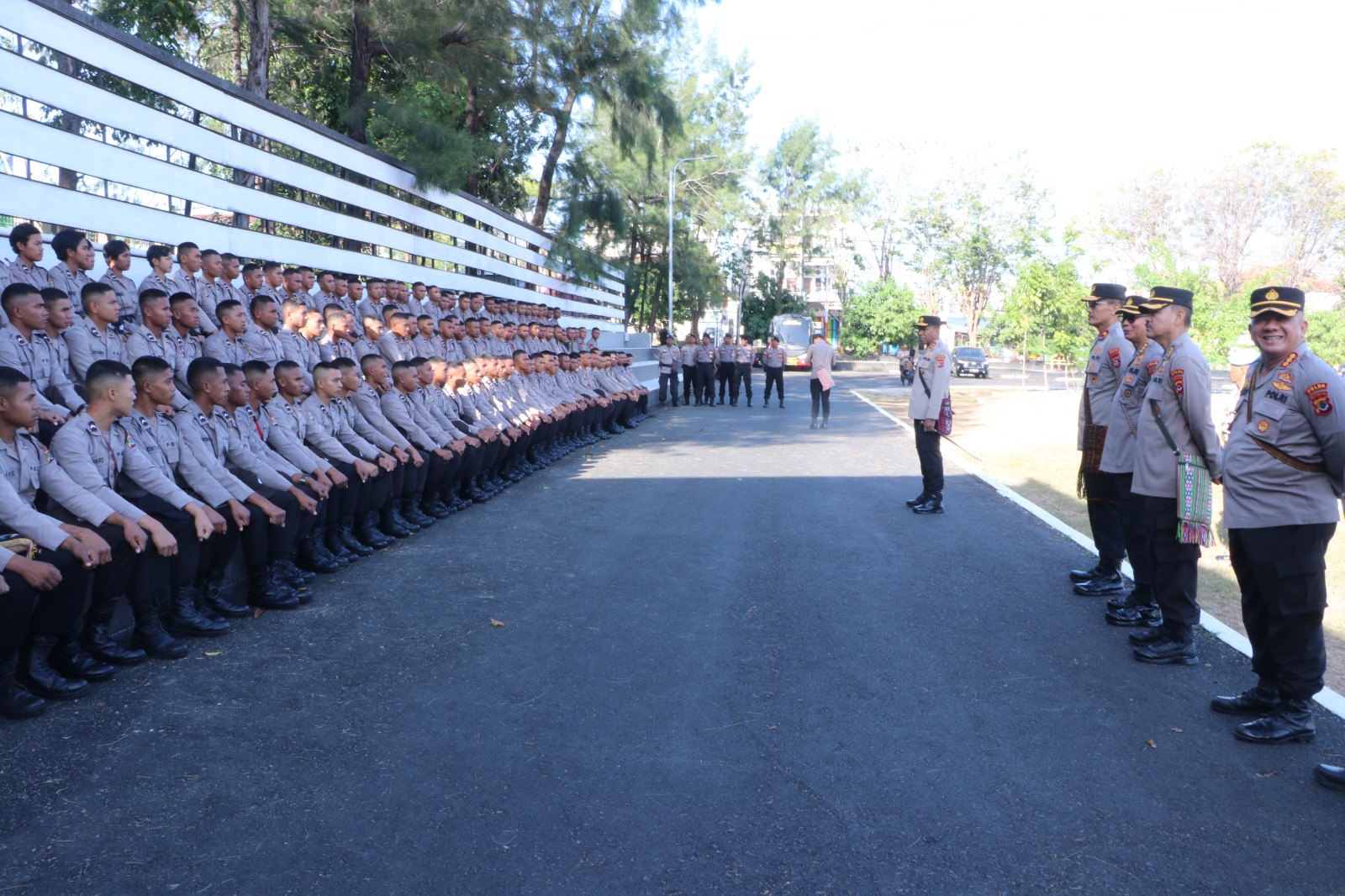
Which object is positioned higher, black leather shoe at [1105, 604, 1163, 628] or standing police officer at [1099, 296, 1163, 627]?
standing police officer at [1099, 296, 1163, 627]

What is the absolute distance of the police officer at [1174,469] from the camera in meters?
5.16

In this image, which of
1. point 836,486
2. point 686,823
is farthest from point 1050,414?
point 686,823

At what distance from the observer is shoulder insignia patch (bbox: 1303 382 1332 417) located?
420 centimetres

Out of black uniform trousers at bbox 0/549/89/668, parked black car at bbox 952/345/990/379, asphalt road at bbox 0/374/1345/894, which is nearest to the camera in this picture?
asphalt road at bbox 0/374/1345/894

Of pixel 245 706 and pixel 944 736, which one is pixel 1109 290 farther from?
pixel 245 706

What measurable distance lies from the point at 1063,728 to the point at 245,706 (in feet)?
12.2

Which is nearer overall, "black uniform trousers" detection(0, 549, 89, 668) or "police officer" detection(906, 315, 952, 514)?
"black uniform trousers" detection(0, 549, 89, 668)

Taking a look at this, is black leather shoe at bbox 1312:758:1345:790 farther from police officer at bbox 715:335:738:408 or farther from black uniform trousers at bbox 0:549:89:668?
police officer at bbox 715:335:738:408

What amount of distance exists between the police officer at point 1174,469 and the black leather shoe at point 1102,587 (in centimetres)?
100

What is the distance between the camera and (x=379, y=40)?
16.9 m

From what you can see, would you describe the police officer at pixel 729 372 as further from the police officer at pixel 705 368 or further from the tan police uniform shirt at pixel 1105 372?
the tan police uniform shirt at pixel 1105 372

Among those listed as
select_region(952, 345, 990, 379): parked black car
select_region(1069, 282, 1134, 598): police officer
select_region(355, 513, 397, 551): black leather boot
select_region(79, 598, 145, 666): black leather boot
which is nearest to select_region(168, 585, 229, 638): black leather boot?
select_region(79, 598, 145, 666): black leather boot

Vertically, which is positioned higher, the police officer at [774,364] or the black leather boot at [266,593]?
the police officer at [774,364]

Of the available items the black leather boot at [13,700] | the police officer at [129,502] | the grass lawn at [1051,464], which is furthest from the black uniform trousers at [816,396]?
the black leather boot at [13,700]
